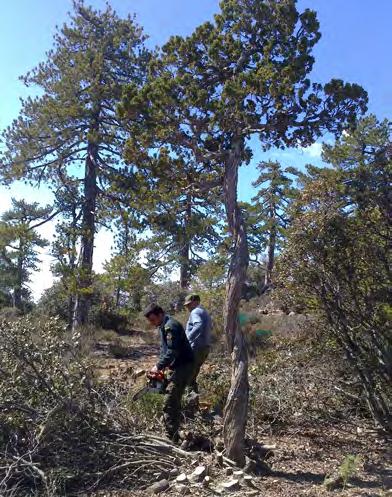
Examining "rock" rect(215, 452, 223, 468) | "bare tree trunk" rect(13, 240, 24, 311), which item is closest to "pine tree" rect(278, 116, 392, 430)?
"rock" rect(215, 452, 223, 468)

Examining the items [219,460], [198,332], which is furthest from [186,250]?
[219,460]

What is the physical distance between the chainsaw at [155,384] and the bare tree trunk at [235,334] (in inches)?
36.3

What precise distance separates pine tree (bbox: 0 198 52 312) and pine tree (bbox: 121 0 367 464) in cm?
1034

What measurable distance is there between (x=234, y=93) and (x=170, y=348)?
114 inches

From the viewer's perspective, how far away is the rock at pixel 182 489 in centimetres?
484

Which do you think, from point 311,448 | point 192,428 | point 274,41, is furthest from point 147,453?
point 274,41

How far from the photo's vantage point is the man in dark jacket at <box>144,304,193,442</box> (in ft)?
20.0

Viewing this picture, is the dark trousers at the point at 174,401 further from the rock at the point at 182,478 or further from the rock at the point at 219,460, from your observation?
the rock at the point at 182,478

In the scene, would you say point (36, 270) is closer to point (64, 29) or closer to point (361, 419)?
point (64, 29)

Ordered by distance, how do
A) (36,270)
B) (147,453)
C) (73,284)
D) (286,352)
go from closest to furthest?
(147,453)
(286,352)
(73,284)
(36,270)

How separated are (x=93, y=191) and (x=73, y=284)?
156 inches

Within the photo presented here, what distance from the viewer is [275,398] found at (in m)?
7.11

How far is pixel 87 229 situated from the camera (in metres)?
16.5

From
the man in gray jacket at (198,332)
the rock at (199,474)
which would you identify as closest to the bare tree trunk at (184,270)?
the man in gray jacket at (198,332)
